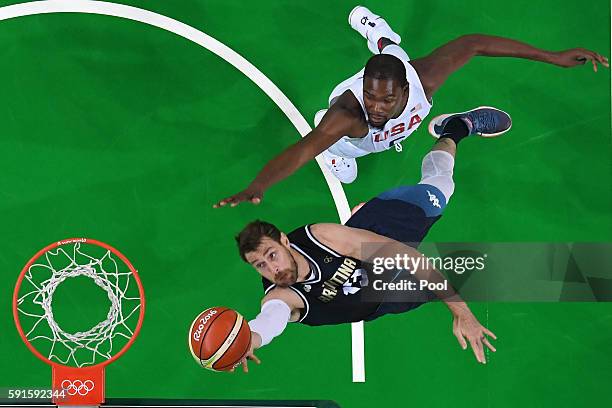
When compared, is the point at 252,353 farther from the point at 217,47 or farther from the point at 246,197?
the point at 217,47

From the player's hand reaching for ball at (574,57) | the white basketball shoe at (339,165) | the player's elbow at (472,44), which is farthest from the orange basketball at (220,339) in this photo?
the player's hand reaching for ball at (574,57)

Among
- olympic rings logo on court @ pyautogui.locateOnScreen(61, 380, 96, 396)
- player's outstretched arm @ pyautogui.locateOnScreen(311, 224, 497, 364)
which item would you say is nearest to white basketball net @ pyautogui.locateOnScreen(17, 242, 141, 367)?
olympic rings logo on court @ pyautogui.locateOnScreen(61, 380, 96, 396)

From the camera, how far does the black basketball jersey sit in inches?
Answer: 202

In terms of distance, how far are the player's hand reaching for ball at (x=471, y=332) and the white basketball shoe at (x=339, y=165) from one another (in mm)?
1101

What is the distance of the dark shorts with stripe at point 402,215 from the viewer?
5.26 m

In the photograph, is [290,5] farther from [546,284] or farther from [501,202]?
[546,284]

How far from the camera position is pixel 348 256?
5160 mm

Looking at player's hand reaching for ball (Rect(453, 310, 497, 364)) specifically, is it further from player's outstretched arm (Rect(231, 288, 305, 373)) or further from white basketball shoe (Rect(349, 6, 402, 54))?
white basketball shoe (Rect(349, 6, 402, 54))

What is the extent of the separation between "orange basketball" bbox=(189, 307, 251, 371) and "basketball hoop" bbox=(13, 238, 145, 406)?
1.63 feet

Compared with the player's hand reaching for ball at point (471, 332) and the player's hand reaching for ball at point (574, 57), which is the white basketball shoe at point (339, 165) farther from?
the player's hand reaching for ball at point (574, 57)

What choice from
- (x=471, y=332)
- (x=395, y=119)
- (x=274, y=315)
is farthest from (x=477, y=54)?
(x=274, y=315)

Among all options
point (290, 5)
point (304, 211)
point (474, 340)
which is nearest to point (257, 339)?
point (304, 211)

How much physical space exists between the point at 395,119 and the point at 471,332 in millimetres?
1421

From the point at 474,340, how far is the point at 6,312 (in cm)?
294
